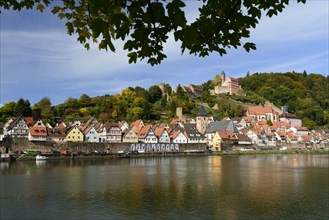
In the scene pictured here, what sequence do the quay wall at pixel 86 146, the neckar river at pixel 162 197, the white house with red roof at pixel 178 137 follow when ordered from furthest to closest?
the white house with red roof at pixel 178 137
the quay wall at pixel 86 146
the neckar river at pixel 162 197

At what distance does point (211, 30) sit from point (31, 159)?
46621 mm

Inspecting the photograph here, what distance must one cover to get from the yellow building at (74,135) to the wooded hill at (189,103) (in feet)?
36.8

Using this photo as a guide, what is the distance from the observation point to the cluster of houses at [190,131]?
2183 inches

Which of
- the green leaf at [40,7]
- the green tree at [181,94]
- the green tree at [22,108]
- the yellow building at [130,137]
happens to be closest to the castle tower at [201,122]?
the green tree at [181,94]

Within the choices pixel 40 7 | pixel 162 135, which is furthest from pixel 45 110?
pixel 40 7

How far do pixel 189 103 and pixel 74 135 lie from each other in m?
43.7

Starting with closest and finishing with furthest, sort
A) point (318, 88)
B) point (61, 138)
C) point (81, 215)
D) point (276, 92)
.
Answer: point (81, 215), point (61, 138), point (276, 92), point (318, 88)

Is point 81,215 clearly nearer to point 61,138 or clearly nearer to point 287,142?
point 61,138

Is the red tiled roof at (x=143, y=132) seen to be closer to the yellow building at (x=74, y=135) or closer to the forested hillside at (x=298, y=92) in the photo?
the yellow building at (x=74, y=135)

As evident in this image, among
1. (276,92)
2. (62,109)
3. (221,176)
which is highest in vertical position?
(276,92)

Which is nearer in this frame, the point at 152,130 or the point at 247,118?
the point at 152,130

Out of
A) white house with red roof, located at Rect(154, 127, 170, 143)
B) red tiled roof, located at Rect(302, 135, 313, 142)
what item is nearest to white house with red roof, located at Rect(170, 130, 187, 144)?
white house with red roof, located at Rect(154, 127, 170, 143)

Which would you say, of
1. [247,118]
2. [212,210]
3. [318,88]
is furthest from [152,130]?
[318,88]

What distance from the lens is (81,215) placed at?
1529cm
